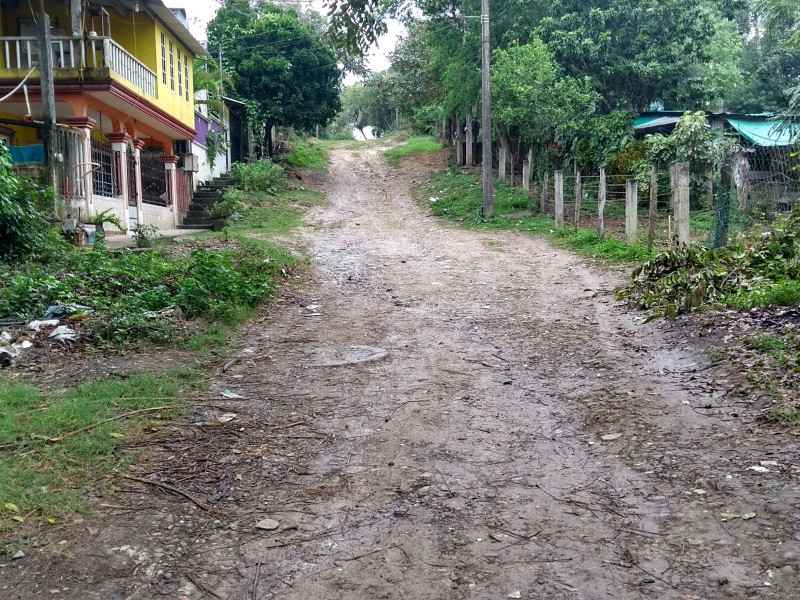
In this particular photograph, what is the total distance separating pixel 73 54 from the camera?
14836 millimetres

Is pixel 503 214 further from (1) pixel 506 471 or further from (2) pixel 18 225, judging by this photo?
(1) pixel 506 471

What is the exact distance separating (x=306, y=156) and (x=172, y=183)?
588 inches

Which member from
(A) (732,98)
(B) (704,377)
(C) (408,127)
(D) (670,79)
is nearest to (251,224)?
(D) (670,79)

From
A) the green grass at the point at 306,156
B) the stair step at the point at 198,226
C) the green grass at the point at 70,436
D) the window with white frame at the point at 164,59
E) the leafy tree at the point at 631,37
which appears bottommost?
the green grass at the point at 70,436

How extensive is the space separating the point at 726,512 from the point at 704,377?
2528mm

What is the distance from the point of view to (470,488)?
420 centimetres

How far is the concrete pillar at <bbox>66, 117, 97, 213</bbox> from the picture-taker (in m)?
13.6

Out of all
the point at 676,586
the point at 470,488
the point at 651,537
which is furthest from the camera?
the point at 470,488

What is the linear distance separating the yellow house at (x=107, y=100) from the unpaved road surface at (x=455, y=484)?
9163 mm

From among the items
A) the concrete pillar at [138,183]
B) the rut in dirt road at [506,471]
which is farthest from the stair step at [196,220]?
the rut in dirt road at [506,471]

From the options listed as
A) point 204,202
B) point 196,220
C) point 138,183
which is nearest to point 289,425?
point 138,183

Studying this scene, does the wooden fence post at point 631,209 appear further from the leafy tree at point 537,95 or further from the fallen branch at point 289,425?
the fallen branch at point 289,425

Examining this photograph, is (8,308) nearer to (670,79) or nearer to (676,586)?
(676,586)

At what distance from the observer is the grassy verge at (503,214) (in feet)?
45.8
